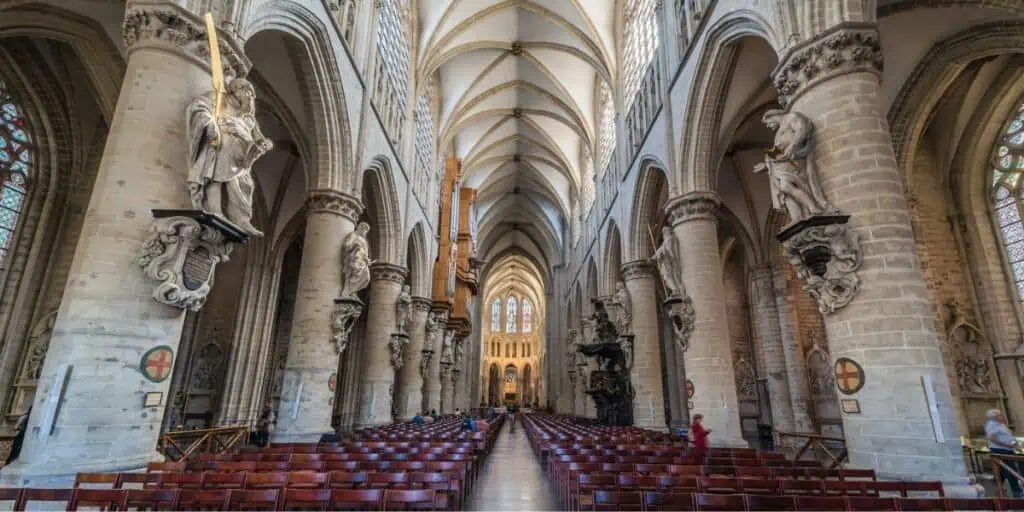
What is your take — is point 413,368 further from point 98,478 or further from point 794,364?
point 98,478

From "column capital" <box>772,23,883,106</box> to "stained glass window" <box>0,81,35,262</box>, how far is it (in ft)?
53.9

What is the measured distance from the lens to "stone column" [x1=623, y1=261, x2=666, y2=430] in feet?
47.8

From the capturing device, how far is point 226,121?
19.9 feet

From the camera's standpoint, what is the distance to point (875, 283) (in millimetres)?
5691

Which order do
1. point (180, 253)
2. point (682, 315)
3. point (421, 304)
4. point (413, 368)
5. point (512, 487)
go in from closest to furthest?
point (180, 253) → point (512, 487) → point (682, 315) → point (413, 368) → point (421, 304)

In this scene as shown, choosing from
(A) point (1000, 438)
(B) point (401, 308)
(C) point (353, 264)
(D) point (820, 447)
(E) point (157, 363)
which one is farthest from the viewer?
(B) point (401, 308)

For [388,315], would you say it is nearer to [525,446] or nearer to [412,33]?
[525,446]

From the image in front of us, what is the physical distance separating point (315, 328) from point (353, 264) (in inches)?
63.5

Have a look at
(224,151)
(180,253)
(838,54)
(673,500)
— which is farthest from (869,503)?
(224,151)

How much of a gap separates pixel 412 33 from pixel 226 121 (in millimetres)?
14979

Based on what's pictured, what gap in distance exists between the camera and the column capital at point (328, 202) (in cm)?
1091

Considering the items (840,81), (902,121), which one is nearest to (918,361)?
(840,81)

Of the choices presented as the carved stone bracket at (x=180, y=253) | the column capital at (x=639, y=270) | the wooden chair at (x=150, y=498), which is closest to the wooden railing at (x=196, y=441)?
the carved stone bracket at (x=180, y=253)

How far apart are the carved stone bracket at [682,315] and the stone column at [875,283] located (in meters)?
4.66
